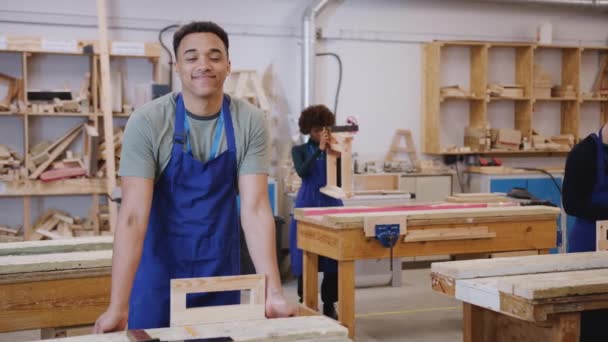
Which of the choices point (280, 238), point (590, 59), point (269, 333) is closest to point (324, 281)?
point (280, 238)

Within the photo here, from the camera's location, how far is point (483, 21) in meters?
8.64

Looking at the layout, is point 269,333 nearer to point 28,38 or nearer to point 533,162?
point 28,38

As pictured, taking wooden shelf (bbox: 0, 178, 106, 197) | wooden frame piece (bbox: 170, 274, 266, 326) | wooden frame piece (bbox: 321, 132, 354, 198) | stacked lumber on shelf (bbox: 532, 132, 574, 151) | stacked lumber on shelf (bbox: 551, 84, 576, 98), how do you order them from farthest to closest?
stacked lumber on shelf (bbox: 551, 84, 576, 98) < stacked lumber on shelf (bbox: 532, 132, 574, 151) < wooden shelf (bbox: 0, 178, 106, 197) < wooden frame piece (bbox: 321, 132, 354, 198) < wooden frame piece (bbox: 170, 274, 266, 326)

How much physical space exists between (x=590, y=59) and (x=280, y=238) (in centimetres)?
475

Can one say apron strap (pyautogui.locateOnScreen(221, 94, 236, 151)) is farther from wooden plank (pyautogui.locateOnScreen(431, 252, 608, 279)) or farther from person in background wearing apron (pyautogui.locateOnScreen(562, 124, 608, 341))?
person in background wearing apron (pyautogui.locateOnScreen(562, 124, 608, 341))

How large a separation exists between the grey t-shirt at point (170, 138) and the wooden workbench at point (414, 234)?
1.77 m

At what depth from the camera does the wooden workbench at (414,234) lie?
4.21 meters

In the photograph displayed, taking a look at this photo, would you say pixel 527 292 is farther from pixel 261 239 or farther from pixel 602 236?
pixel 602 236

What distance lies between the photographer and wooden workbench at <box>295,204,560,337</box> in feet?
13.8

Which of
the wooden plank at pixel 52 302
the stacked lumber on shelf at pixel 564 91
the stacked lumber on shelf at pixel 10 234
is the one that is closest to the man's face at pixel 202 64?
the wooden plank at pixel 52 302

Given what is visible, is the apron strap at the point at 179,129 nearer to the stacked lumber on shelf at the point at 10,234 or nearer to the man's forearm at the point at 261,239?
the man's forearm at the point at 261,239

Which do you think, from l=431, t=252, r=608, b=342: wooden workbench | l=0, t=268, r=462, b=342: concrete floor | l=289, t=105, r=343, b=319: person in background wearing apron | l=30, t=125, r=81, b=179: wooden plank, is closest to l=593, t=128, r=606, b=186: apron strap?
l=431, t=252, r=608, b=342: wooden workbench

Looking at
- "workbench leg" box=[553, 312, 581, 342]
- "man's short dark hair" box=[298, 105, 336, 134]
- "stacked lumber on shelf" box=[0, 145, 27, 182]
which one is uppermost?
"man's short dark hair" box=[298, 105, 336, 134]

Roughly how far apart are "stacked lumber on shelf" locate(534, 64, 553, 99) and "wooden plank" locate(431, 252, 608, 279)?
5790 mm
